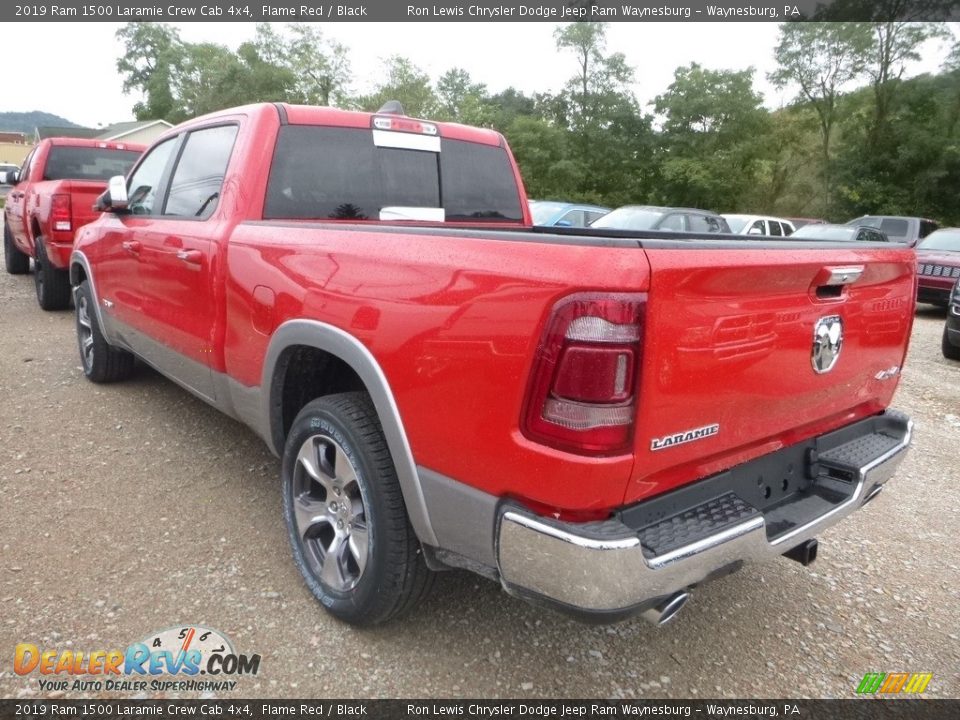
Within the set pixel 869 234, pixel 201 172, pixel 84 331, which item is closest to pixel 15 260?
pixel 84 331

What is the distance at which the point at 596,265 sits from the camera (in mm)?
1578

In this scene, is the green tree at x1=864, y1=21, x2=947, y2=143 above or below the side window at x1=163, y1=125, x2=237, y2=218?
above

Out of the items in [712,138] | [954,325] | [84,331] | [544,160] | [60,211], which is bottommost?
[954,325]

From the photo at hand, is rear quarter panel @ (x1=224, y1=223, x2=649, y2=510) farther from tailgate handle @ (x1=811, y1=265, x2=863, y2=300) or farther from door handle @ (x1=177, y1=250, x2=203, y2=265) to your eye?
door handle @ (x1=177, y1=250, x2=203, y2=265)

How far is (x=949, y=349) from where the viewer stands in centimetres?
748

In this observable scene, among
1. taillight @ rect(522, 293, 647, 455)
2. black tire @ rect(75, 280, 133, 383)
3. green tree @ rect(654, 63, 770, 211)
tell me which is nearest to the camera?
taillight @ rect(522, 293, 647, 455)

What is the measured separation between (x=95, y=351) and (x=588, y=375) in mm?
4464

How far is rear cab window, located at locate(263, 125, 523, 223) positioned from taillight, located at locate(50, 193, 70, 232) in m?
4.79

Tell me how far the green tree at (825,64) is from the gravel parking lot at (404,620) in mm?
31089

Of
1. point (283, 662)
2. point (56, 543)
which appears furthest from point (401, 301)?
point (56, 543)

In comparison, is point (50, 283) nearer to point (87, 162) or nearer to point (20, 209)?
point (20, 209)

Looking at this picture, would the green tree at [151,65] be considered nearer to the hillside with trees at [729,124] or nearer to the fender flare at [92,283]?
the hillside with trees at [729,124]

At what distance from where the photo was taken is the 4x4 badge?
2096mm

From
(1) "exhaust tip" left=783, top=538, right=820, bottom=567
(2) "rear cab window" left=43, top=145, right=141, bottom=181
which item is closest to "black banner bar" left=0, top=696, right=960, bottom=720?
(1) "exhaust tip" left=783, top=538, right=820, bottom=567
